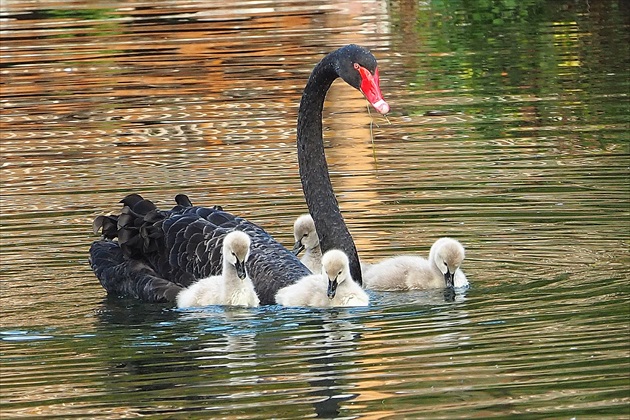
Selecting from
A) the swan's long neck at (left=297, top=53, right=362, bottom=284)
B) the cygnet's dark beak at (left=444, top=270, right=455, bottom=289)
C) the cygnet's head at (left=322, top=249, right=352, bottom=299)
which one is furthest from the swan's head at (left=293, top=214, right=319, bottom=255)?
the cygnet's head at (left=322, top=249, right=352, bottom=299)

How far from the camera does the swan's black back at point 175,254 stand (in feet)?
25.7

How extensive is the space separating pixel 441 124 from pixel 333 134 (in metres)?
0.91

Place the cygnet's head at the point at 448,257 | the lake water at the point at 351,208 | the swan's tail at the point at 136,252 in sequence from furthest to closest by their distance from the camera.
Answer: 1. the swan's tail at the point at 136,252
2. the cygnet's head at the point at 448,257
3. the lake water at the point at 351,208

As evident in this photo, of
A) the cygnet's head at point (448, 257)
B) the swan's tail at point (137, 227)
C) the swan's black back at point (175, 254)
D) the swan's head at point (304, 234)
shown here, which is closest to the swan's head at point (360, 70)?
the cygnet's head at point (448, 257)

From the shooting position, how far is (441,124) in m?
12.7

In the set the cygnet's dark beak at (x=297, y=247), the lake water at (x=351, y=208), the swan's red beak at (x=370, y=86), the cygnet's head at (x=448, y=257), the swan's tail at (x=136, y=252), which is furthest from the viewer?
the cygnet's dark beak at (x=297, y=247)

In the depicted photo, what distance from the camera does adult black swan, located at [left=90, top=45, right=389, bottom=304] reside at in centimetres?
777

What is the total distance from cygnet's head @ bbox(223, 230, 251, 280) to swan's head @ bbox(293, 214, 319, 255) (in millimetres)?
1081

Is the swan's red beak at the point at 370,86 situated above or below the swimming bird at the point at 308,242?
above

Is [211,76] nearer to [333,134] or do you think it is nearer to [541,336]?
[333,134]

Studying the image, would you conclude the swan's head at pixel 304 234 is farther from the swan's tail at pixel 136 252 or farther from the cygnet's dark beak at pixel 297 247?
the swan's tail at pixel 136 252

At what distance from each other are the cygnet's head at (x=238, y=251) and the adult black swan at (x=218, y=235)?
27 cm

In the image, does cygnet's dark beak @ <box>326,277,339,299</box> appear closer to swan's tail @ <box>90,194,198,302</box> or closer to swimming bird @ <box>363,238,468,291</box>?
swimming bird @ <box>363,238,468,291</box>

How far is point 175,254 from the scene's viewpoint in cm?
805
